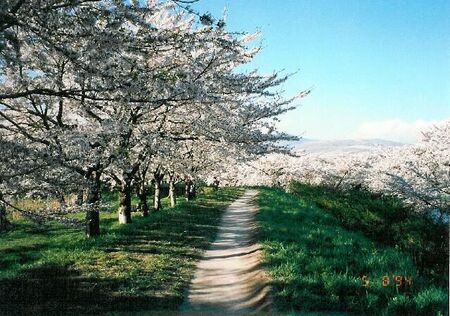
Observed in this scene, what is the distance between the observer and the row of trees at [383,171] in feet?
51.1

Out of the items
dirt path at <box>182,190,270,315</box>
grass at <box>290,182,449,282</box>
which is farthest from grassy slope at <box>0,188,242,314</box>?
grass at <box>290,182,449,282</box>

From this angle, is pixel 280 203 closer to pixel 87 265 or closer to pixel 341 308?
pixel 87 265

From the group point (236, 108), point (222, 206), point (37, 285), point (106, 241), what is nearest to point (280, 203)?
point (222, 206)

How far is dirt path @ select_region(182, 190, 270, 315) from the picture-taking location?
794 centimetres

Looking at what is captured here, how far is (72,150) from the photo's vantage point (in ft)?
34.6

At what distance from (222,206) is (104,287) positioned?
16.3 metres

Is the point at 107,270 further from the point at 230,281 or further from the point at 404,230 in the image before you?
the point at 404,230

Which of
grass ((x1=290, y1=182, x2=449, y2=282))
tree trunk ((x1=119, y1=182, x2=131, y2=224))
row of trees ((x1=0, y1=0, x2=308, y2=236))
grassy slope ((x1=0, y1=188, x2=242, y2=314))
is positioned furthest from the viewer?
→ tree trunk ((x1=119, y1=182, x2=131, y2=224))

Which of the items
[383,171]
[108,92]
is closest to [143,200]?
[383,171]
